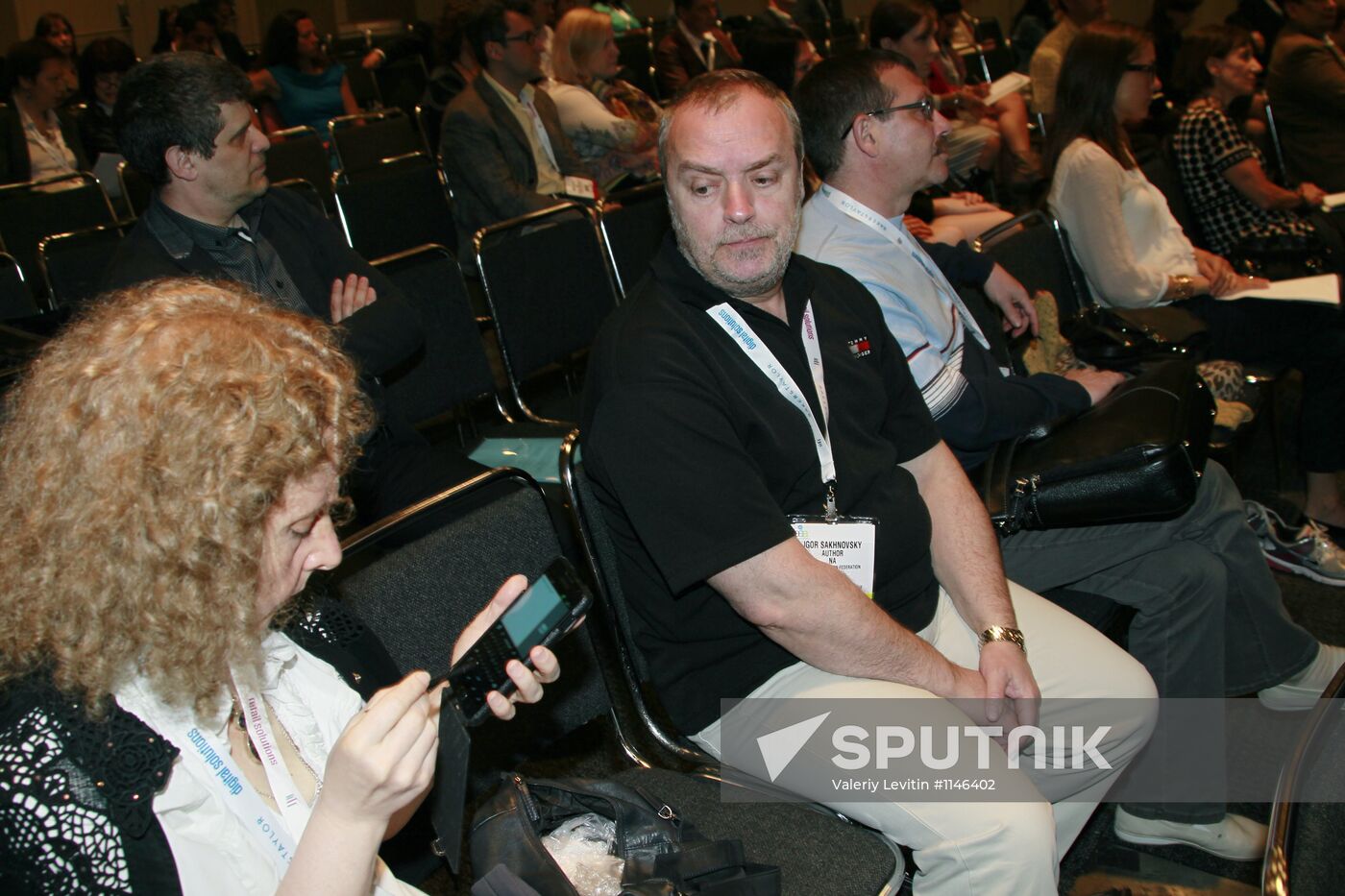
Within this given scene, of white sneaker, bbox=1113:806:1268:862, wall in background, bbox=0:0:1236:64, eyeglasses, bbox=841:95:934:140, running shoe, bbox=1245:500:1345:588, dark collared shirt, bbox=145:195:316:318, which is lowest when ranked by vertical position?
running shoe, bbox=1245:500:1345:588

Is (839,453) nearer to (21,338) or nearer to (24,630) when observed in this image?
(24,630)

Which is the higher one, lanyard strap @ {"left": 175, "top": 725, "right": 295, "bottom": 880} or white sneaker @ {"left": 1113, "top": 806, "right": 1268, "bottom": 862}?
lanyard strap @ {"left": 175, "top": 725, "right": 295, "bottom": 880}

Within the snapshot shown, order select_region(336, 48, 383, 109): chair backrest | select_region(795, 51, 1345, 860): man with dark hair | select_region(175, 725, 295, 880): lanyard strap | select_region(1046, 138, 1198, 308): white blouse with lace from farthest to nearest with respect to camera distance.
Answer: select_region(336, 48, 383, 109): chair backrest → select_region(1046, 138, 1198, 308): white blouse with lace → select_region(795, 51, 1345, 860): man with dark hair → select_region(175, 725, 295, 880): lanyard strap

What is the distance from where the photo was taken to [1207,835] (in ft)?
6.97

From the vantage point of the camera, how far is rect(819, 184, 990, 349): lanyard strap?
2416 mm

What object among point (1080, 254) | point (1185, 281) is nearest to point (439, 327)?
point (1080, 254)

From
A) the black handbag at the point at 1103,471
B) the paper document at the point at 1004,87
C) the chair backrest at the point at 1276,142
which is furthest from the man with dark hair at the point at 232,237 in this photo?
the chair backrest at the point at 1276,142

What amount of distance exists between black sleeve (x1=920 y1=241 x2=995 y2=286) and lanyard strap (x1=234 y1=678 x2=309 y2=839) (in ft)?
6.95

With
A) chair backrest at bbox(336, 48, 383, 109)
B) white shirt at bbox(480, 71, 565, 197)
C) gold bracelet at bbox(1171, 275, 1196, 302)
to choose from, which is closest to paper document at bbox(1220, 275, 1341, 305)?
gold bracelet at bbox(1171, 275, 1196, 302)

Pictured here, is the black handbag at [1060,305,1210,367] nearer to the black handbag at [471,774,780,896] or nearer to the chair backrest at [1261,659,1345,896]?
the chair backrest at [1261,659,1345,896]

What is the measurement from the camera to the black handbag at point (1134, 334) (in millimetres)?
2859

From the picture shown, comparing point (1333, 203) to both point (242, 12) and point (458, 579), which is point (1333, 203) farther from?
point (242, 12)

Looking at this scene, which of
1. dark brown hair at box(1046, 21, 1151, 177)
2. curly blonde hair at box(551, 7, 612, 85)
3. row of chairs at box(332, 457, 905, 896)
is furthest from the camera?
curly blonde hair at box(551, 7, 612, 85)

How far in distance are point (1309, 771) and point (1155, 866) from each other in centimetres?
113
